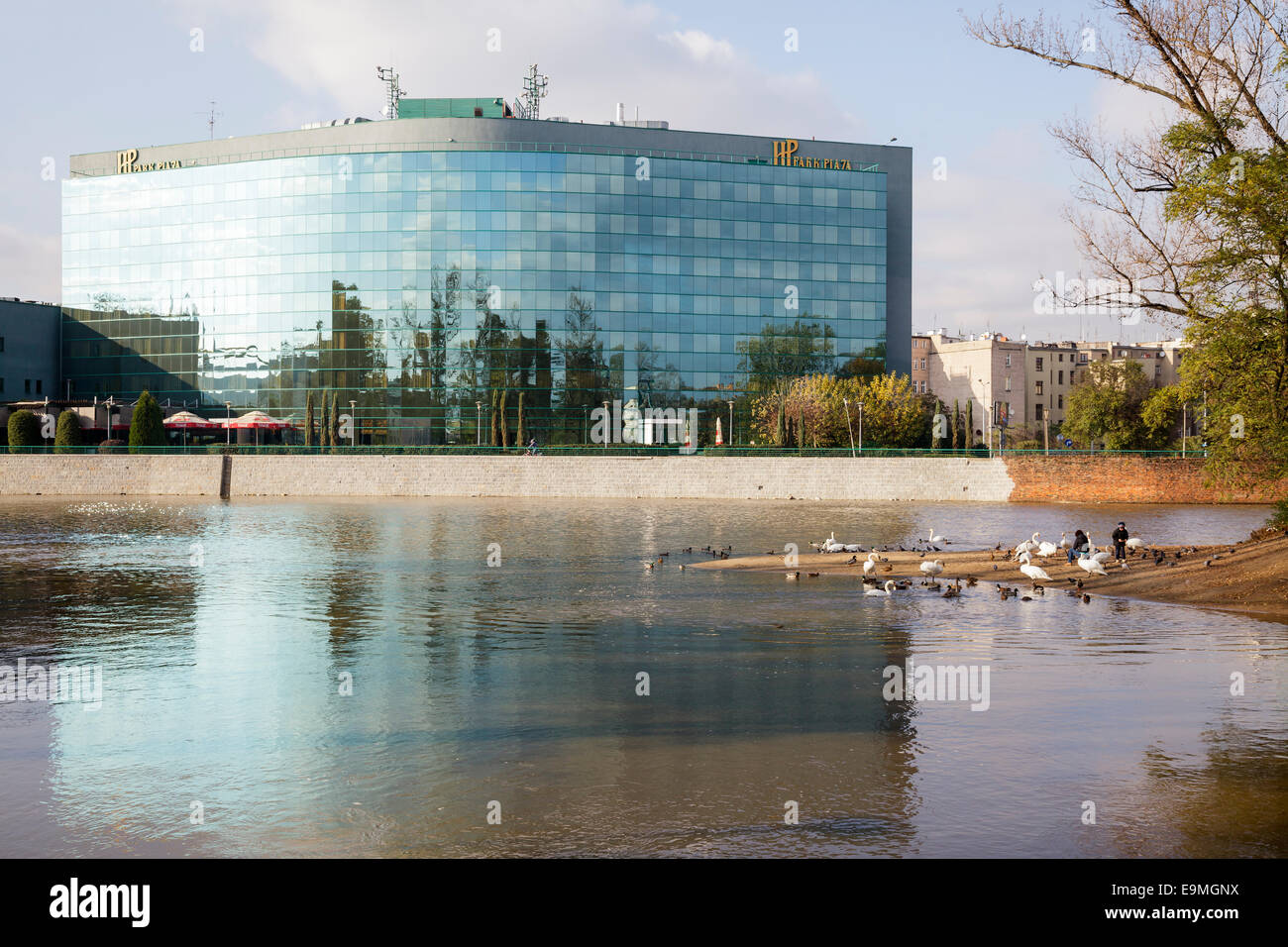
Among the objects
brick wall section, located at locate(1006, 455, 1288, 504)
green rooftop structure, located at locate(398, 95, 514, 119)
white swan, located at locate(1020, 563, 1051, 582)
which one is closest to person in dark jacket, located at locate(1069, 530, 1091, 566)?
white swan, located at locate(1020, 563, 1051, 582)

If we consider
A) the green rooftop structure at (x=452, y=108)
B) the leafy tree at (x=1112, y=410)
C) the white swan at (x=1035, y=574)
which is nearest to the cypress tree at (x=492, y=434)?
the green rooftop structure at (x=452, y=108)

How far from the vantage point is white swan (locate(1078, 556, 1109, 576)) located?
28.4m

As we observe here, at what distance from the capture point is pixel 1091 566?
93.0 ft

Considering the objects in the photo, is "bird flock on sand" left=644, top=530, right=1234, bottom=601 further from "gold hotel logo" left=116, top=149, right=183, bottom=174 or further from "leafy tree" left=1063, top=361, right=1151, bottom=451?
"gold hotel logo" left=116, top=149, right=183, bottom=174

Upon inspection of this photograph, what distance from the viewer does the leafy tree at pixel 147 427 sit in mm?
79188

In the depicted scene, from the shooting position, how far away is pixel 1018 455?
74.3 m

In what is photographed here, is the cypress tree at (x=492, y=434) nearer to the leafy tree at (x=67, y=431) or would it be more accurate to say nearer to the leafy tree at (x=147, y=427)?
the leafy tree at (x=147, y=427)

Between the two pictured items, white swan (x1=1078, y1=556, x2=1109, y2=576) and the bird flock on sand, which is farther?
white swan (x1=1078, y1=556, x2=1109, y2=576)

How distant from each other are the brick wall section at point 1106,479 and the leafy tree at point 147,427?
2486 inches

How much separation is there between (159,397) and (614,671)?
10832 cm

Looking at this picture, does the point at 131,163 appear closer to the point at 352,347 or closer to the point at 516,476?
the point at 352,347

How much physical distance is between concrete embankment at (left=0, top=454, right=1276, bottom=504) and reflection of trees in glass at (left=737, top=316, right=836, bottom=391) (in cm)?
3589
